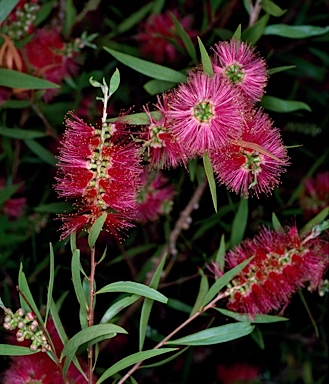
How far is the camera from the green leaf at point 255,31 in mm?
1265

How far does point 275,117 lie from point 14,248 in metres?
0.73

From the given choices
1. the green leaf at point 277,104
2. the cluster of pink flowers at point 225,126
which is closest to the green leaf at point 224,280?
the cluster of pink flowers at point 225,126

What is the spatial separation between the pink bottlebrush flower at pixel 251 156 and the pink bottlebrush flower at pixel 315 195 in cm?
48

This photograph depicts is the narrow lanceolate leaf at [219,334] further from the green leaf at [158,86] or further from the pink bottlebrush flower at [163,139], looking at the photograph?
the green leaf at [158,86]

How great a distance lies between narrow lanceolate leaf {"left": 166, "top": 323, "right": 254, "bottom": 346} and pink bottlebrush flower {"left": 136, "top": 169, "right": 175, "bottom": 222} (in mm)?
356

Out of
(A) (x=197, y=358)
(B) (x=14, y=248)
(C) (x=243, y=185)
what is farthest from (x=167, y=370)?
(C) (x=243, y=185)

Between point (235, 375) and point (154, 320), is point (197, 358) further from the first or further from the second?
point (154, 320)

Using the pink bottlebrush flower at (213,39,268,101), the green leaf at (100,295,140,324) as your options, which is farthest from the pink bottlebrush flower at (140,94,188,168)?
the green leaf at (100,295,140,324)

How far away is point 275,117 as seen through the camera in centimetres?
153

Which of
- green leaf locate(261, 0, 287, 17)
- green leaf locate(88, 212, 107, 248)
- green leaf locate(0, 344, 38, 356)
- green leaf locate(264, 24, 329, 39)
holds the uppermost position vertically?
green leaf locate(261, 0, 287, 17)

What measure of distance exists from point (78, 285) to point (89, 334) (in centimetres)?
8

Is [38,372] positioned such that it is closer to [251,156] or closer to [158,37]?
[251,156]

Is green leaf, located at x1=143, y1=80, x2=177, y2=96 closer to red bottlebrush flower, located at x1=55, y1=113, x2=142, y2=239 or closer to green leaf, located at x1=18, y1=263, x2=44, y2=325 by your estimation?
red bottlebrush flower, located at x1=55, y1=113, x2=142, y2=239

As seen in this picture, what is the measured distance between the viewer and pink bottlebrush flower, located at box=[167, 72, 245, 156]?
3.10 ft
